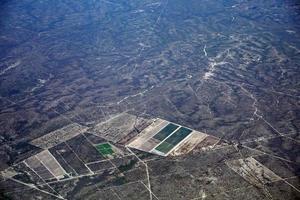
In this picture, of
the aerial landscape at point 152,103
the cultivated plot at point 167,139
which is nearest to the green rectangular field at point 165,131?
the cultivated plot at point 167,139

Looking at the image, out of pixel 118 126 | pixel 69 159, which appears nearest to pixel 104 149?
pixel 69 159

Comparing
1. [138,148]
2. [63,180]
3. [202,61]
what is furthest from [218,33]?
[63,180]

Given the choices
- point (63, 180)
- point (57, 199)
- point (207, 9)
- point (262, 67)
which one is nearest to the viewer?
point (57, 199)

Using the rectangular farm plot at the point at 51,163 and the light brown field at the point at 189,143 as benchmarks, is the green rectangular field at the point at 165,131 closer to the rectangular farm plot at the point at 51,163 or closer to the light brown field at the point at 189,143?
the light brown field at the point at 189,143

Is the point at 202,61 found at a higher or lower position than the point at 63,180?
lower

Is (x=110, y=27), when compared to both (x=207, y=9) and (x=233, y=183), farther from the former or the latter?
(x=233, y=183)

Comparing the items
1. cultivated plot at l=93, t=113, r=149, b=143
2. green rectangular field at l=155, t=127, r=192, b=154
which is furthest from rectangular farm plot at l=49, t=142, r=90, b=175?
green rectangular field at l=155, t=127, r=192, b=154

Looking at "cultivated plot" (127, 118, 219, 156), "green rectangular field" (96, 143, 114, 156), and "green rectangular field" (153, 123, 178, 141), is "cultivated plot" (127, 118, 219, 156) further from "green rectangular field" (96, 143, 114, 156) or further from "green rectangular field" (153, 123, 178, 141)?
"green rectangular field" (96, 143, 114, 156)
